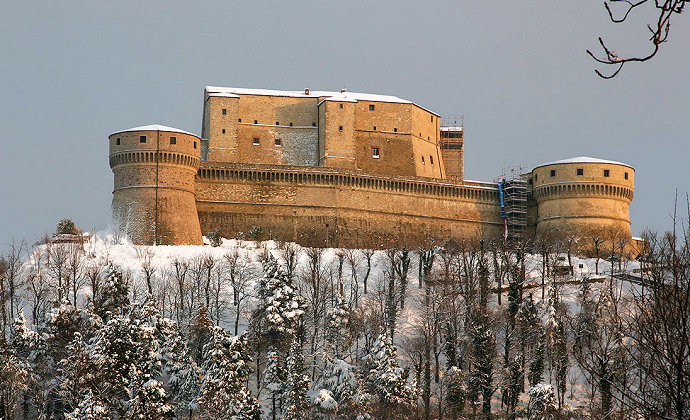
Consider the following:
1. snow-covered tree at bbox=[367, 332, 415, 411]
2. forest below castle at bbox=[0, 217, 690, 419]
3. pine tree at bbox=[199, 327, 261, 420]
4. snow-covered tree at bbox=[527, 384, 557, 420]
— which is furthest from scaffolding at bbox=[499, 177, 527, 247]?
pine tree at bbox=[199, 327, 261, 420]

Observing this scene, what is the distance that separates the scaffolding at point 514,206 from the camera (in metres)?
62.7

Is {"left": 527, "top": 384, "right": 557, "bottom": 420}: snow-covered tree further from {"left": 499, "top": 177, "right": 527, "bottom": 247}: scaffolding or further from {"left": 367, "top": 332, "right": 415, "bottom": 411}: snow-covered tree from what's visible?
{"left": 499, "top": 177, "right": 527, "bottom": 247}: scaffolding

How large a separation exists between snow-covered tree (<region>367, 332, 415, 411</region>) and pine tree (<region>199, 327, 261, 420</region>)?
4.86m

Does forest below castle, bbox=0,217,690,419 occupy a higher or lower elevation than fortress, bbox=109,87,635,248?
lower

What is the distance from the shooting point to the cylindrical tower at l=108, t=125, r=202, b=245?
5434 cm

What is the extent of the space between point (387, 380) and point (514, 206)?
29.5m

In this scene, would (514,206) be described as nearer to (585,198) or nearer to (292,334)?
(585,198)

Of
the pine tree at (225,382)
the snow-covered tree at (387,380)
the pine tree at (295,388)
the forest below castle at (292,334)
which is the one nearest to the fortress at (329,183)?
the forest below castle at (292,334)

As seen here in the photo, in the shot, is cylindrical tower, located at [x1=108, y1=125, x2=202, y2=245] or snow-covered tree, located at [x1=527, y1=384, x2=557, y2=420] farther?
cylindrical tower, located at [x1=108, y1=125, x2=202, y2=245]

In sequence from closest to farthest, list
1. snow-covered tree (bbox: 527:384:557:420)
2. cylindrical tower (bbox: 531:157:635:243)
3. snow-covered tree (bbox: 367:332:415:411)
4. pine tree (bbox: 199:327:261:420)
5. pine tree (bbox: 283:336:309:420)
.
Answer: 1. pine tree (bbox: 199:327:261:420)
2. snow-covered tree (bbox: 527:384:557:420)
3. pine tree (bbox: 283:336:309:420)
4. snow-covered tree (bbox: 367:332:415:411)
5. cylindrical tower (bbox: 531:157:635:243)

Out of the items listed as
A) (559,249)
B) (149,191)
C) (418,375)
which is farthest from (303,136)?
(418,375)

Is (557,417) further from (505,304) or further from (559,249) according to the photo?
(559,249)

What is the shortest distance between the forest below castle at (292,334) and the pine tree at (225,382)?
8 centimetres

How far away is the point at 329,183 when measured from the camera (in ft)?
196
